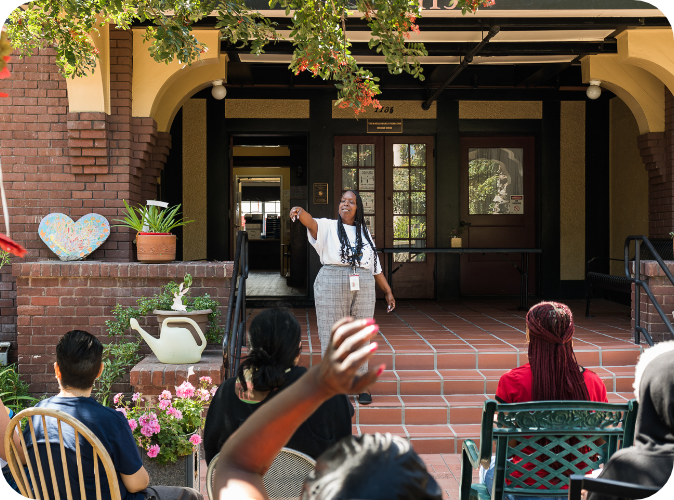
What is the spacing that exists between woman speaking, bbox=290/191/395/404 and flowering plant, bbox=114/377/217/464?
1423 mm

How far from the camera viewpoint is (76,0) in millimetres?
3113

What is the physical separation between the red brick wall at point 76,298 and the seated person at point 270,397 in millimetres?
3067

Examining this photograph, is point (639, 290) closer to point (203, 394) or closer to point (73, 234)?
point (203, 394)

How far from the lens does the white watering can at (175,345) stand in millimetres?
4203

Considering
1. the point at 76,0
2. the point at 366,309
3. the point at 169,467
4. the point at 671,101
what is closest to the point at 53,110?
the point at 76,0

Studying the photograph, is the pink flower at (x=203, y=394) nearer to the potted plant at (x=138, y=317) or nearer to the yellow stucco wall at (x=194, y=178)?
the potted plant at (x=138, y=317)

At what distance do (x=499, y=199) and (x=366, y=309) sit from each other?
4.87 m

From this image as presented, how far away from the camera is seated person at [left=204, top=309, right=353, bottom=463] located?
180 centimetres

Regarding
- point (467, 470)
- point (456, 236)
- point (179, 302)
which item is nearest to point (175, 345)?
point (179, 302)

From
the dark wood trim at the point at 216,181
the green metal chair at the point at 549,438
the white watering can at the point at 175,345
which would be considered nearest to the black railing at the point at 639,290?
the green metal chair at the point at 549,438

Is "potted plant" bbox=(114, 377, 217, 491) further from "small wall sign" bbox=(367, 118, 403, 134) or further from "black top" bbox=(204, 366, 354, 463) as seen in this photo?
"small wall sign" bbox=(367, 118, 403, 134)

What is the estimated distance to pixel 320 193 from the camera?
8070mm

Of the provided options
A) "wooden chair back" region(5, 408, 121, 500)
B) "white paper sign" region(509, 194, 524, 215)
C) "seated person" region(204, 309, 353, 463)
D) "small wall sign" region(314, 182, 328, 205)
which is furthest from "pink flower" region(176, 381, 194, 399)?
"white paper sign" region(509, 194, 524, 215)

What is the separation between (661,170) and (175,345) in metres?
5.68
